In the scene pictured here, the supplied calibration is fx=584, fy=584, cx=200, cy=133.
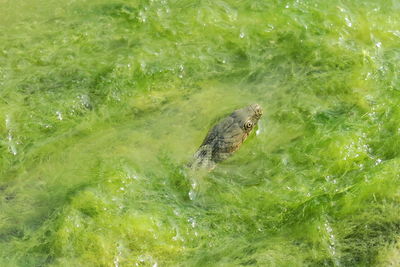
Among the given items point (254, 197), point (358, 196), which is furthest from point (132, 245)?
point (358, 196)

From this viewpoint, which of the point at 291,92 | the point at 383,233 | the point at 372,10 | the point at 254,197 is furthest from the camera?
the point at 372,10

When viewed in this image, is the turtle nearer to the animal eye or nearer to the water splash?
the animal eye

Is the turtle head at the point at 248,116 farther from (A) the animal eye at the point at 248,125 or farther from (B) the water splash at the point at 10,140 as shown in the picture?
(B) the water splash at the point at 10,140

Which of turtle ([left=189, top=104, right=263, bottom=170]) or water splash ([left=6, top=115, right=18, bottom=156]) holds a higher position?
turtle ([left=189, top=104, right=263, bottom=170])

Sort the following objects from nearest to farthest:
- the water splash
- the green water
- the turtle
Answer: the green water
the turtle
the water splash

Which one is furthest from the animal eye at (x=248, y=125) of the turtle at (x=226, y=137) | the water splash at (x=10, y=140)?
the water splash at (x=10, y=140)

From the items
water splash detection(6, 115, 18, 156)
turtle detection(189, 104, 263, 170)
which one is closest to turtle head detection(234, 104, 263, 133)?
turtle detection(189, 104, 263, 170)

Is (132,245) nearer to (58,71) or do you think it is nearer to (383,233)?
(383,233)
